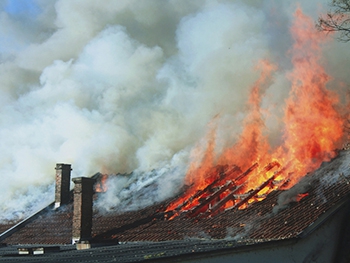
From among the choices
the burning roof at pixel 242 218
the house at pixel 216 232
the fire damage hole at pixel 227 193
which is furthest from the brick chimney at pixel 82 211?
the fire damage hole at pixel 227 193

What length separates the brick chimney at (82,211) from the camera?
17.1 m

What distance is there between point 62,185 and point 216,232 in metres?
11.1

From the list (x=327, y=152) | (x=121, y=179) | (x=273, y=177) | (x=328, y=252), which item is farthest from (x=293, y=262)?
(x=121, y=179)

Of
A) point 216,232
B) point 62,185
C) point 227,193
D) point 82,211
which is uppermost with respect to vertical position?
point 62,185

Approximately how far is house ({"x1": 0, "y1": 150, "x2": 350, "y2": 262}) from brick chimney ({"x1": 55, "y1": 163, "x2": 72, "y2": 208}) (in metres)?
2.26

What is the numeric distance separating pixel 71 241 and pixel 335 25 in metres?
12.4

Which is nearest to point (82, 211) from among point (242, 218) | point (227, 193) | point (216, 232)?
point (227, 193)

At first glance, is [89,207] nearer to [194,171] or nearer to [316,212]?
[194,171]

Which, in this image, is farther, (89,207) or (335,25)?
(89,207)

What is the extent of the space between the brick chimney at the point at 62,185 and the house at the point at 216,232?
2.26 meters

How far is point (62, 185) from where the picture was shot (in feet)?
75.3

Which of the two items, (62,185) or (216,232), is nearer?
(216,232)

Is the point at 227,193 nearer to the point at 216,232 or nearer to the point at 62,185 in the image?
the point at 216,232

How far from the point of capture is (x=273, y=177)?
56.0 ft
